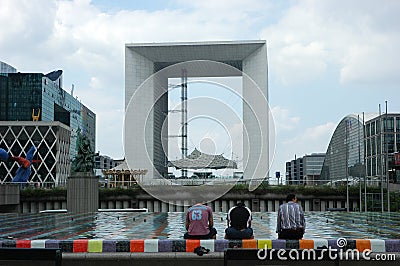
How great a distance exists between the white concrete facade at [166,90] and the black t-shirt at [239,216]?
8087cm

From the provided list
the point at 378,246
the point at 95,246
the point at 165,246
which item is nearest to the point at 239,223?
the point at 165,246

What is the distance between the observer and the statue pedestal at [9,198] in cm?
4306

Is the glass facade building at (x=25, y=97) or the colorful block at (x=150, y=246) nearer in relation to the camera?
the colorful block at (x=150, y=246)

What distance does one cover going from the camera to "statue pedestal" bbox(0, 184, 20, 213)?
4306cm

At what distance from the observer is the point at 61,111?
15638cm

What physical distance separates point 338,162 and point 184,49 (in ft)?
137

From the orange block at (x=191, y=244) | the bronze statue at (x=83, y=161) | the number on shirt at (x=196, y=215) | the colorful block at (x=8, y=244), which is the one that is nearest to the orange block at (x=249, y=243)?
the orange block at (x=191, y=244)

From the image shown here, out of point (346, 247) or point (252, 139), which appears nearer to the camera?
point (346, 247)

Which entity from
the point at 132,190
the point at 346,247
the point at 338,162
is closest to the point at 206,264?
the point at 346,247

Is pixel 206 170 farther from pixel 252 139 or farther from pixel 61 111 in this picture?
pixel 61 111

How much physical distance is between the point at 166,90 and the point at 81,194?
65566 millimetres

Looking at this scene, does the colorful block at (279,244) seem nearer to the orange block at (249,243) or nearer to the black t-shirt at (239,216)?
the orange block at (249,243)

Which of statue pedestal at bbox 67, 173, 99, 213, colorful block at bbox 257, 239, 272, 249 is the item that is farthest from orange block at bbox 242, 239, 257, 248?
statue pedestal at bbox 67, 173, 99, 213

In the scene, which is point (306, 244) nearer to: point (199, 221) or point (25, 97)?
point (199, 221)
